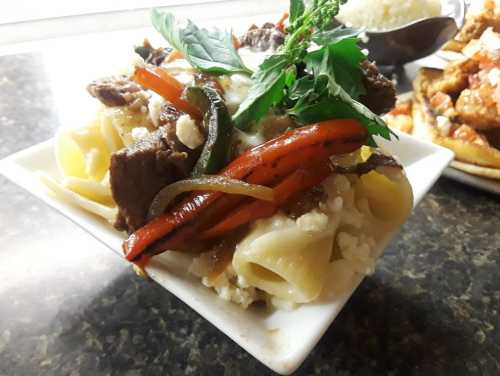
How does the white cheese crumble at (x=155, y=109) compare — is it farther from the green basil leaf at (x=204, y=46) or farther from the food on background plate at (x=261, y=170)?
the green basil leaf at (x=204, y=46)

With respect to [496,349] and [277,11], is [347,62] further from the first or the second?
[277,11]

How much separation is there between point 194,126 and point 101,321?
0.54 m

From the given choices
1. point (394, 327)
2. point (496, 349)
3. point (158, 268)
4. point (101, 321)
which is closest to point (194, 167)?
point (158, 268)

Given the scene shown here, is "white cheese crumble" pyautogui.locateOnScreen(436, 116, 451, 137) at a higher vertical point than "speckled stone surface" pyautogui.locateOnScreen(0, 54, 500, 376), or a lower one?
higher

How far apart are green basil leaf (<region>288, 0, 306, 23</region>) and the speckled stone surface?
692 millimetres

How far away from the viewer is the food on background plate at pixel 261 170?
98 cm

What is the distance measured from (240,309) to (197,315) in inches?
12.2

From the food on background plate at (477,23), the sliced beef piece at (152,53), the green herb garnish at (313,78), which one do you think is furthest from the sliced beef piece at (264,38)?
the food on background plate at (477,23)

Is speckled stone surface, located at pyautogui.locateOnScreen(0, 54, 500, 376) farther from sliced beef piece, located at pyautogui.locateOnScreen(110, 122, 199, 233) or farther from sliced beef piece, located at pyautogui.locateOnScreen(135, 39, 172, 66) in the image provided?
sliced beef piece, located at pyautogui.locateOnScreen(135, 39, 172, 66)

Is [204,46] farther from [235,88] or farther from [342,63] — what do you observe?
[342,63]

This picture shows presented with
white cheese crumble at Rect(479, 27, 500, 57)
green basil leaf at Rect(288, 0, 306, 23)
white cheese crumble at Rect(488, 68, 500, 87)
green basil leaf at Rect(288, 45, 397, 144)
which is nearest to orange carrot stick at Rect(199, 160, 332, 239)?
green basil leaf at Rect(288, 45, 397, 144)

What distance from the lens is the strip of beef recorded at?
1006 mm

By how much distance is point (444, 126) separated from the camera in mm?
1758

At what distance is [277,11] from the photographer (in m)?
3.25
